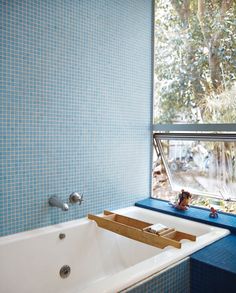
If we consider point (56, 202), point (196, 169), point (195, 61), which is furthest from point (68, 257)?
point (195, 61)

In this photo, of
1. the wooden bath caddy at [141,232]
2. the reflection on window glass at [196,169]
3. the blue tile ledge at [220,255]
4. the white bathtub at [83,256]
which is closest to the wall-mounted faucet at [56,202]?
the white bathtub at [83,256]

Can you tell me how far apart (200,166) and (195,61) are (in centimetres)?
96

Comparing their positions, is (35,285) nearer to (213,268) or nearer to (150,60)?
(213,268)

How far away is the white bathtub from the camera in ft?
5.21

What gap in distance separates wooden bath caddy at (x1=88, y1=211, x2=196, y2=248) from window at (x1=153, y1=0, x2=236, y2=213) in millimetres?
810

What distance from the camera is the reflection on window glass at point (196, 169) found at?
248cm

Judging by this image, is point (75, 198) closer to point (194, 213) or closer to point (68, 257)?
point (68, 257)

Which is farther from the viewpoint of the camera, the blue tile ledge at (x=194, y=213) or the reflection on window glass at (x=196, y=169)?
the reflection on window glass at (x=196, y=169)

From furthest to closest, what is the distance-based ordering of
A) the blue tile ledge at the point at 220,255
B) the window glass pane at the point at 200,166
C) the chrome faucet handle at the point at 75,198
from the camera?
the window glass pane at the point at 200,166 → the chrome faucet handle at the point at 75,198 → the blue tile ledge at the point at 220,255

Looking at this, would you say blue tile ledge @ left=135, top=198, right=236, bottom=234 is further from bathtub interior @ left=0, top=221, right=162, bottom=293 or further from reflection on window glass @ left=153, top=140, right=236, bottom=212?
bathtub interior @ left=0, top=221, right=162, bottom=293

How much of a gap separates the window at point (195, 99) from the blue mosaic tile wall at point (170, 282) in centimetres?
107

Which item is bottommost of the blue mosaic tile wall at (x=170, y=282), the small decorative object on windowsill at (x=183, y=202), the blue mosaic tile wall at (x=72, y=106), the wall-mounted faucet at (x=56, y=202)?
the blue mosaic tile wall at (x=170, y=282)

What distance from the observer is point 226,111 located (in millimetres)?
2350

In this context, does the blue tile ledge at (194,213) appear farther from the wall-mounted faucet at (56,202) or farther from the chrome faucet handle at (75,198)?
the wall-mounted faucet at (56,202)
